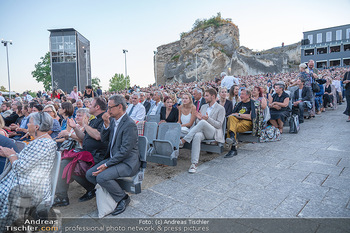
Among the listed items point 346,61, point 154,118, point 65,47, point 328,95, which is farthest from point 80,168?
point 346,61

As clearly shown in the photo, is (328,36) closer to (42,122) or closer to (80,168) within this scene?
(80,168)

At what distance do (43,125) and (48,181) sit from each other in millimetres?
654

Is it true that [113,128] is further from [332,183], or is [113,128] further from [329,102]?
[329,102]

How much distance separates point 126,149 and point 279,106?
519cm

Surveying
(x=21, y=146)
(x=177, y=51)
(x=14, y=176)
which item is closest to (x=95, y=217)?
(x=14, y=176)

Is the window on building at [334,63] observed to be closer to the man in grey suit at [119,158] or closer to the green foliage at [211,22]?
the green foliage at [211,22]

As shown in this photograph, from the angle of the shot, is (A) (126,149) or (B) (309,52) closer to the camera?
(A) (126,149)

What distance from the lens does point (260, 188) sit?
3.32m

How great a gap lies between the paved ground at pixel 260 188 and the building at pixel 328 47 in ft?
160

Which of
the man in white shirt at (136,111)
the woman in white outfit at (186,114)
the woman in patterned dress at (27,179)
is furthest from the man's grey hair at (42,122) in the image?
the man in white shirt at (136,111)

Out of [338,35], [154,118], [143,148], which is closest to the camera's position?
[143,148]

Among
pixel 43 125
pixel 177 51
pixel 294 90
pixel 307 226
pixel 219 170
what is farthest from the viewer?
pixel 177 51

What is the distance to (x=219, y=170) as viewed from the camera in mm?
4137

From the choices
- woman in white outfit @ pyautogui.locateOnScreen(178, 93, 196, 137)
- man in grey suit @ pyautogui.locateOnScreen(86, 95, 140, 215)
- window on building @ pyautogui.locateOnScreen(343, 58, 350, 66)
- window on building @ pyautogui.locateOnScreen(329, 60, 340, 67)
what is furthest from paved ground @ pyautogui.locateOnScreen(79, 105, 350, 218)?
window on building @ pyautogui.locateOnScreen(329, 60, 340, 67)
